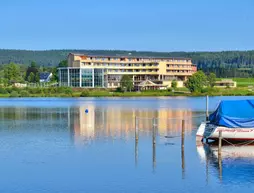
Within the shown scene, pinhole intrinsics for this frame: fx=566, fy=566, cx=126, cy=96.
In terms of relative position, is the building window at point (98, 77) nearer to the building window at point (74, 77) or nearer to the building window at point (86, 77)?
the building window at point (86, 77)

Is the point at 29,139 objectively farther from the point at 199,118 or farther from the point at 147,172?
the point at 199,118

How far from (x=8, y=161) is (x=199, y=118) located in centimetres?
3424

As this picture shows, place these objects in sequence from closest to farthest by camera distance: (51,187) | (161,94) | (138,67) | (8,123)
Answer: (51,187), (8,123), (161,94), (138,67)

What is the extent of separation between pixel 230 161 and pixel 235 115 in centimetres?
649

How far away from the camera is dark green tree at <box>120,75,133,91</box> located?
15855 centimetres

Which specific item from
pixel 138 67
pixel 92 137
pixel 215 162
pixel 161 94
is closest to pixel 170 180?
pixel 215 162

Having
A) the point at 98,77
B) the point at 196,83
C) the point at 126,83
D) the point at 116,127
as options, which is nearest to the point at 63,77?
the point at 98,77

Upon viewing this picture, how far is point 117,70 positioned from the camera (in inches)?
6732

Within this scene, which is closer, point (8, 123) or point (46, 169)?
point (46, 169)

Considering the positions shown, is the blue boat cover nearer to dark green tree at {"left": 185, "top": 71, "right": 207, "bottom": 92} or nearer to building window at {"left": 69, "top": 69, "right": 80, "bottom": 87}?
dark green tree at {"left": 185, "top": 71, "right": 207, "bottom": 92}

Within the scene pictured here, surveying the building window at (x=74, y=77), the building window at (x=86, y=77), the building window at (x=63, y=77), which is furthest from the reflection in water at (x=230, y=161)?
the building window at (x=63, y=77)

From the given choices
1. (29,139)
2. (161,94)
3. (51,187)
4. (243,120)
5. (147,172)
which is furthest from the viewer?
(161,94)

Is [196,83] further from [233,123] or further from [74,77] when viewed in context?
[233,123]

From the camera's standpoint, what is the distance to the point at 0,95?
6201 inches
